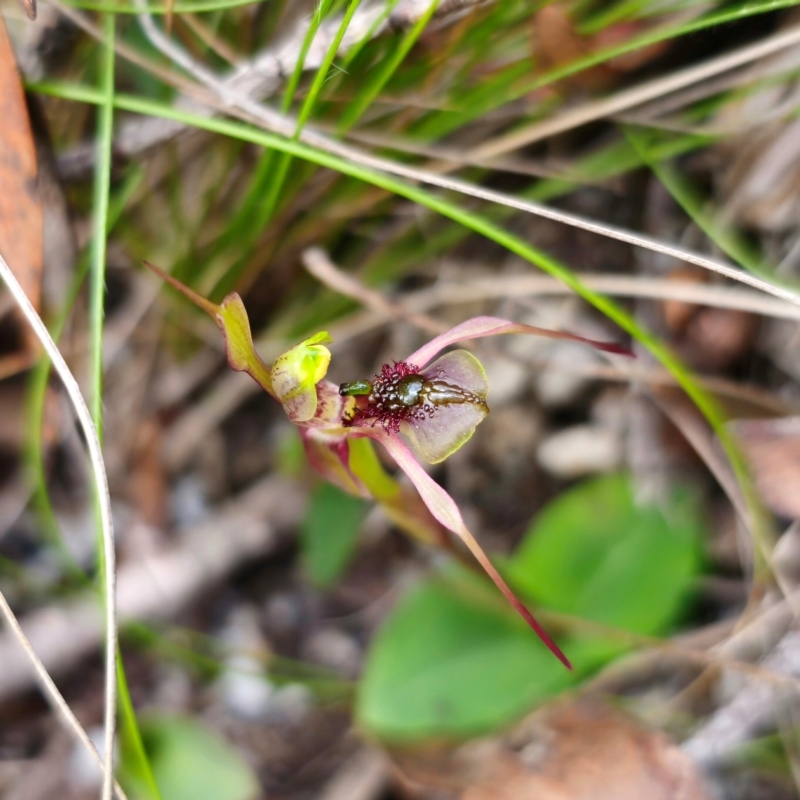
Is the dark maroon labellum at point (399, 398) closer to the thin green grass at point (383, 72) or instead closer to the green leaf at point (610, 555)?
the thin green grass at point (383, 72)

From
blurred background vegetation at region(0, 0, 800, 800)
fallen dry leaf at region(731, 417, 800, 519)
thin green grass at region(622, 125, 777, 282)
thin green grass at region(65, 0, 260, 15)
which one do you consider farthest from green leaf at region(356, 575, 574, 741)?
thin green grass at region(65, 0, 260, 15)

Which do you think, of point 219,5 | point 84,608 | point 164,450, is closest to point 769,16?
point 219,5

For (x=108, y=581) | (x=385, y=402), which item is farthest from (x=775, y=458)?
(x=108, y=581)

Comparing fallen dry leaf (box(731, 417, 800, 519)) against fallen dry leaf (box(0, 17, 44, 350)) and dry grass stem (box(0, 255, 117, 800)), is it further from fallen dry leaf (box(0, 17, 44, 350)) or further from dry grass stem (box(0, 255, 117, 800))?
fallen dry leaf (box(0, 17, 44, 350))

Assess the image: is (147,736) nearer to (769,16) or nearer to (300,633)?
(300,633)

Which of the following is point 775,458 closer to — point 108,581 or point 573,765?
point 573,765

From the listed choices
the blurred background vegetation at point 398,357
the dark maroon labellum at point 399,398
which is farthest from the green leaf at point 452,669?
the dark maroon labellum at point 399,398
